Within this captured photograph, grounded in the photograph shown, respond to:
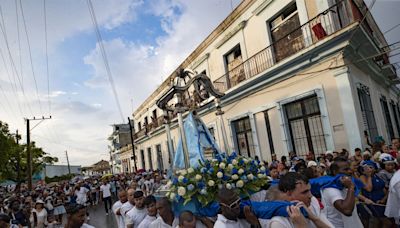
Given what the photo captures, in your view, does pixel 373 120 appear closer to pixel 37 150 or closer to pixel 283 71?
pixel 283 71

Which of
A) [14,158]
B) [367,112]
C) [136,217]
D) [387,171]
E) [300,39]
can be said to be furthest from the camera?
[14,158]

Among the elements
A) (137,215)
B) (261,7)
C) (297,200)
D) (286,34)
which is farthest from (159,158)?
(297,200)

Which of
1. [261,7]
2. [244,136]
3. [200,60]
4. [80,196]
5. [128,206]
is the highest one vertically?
[261,7]

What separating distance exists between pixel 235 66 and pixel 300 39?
394cm

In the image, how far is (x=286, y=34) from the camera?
1038 centimetres

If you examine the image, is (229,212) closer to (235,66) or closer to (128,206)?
(128,206)

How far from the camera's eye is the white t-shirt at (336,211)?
3.06m

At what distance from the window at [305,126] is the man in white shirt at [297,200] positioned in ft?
23.9

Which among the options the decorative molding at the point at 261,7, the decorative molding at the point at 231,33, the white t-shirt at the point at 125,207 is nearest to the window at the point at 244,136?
the decorative molding at the point at 231,33

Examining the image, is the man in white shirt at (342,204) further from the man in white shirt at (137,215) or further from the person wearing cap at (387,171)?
the man in white shirt at (137,215)

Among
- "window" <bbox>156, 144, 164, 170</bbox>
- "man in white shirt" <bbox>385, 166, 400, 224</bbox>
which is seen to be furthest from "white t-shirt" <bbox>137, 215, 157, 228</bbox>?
"window" <bbox>156, 144, 164, 170</bbox>

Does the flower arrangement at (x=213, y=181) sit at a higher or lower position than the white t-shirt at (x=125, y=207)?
higher

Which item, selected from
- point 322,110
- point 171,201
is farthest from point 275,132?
point 171,201

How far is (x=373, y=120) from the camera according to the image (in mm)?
9750
